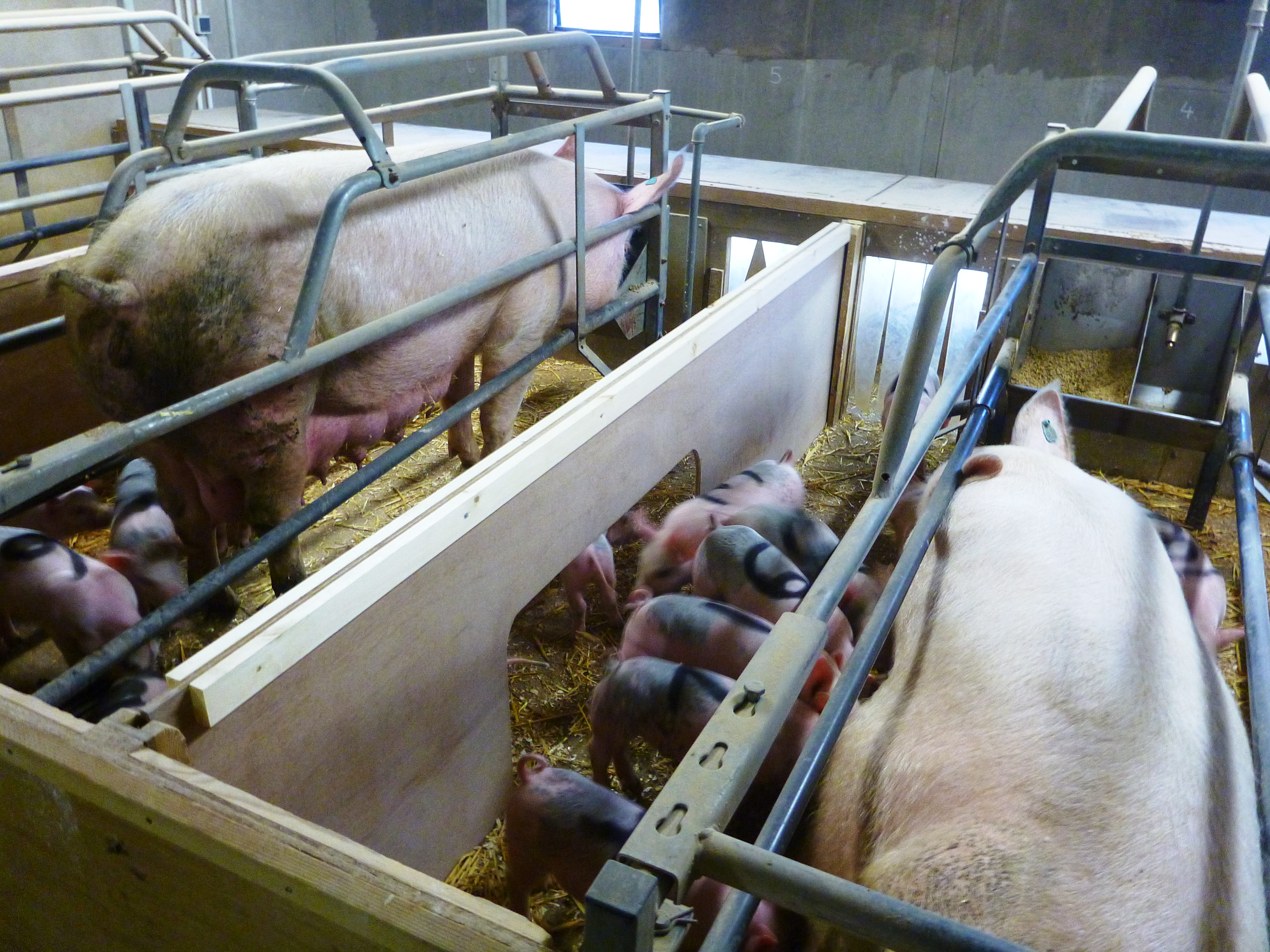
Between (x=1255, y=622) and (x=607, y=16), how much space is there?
6178mm

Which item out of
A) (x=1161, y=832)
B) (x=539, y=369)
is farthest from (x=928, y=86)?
(x=1161, y=832)

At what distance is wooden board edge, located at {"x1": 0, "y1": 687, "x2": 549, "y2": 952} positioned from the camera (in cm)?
81

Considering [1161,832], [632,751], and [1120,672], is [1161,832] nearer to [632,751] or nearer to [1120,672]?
[1120,672]

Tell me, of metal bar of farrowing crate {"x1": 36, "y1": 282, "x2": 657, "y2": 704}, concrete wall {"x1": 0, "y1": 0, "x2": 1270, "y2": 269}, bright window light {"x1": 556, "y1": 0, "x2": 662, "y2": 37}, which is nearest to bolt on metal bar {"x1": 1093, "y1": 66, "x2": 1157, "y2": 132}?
metal bar of farrowing crate {"x1": 36, "y1": 282, "x2": 657, "y2": 704}

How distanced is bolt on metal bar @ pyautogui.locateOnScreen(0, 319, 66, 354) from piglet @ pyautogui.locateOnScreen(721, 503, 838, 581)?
1.75 meters

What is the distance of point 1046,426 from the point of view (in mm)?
2420

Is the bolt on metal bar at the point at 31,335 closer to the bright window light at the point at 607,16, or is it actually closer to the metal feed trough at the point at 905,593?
the metal feed trough at the point at 905,593

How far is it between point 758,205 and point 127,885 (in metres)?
3.63

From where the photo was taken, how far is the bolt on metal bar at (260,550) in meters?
1.63

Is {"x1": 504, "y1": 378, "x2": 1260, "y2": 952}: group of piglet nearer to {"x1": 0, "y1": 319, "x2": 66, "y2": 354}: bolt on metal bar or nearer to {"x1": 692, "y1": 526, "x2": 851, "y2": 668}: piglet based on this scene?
{"x1": 692, "y1": 526, "x2": 851, "y2": 668}: piglet

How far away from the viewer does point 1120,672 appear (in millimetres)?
1418

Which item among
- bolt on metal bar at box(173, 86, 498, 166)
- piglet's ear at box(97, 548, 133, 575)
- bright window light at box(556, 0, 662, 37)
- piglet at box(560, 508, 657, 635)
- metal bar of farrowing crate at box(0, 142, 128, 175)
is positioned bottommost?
Answer: piglet at box(560, 508, 657, 635)

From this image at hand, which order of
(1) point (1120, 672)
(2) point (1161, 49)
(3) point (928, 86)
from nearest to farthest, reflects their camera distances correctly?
1. (1) point (1120, 672)
2. (2) point (1161, 49)
3. (3) point (928, 86)

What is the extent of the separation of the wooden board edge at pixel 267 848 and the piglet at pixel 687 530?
5.48 ft
